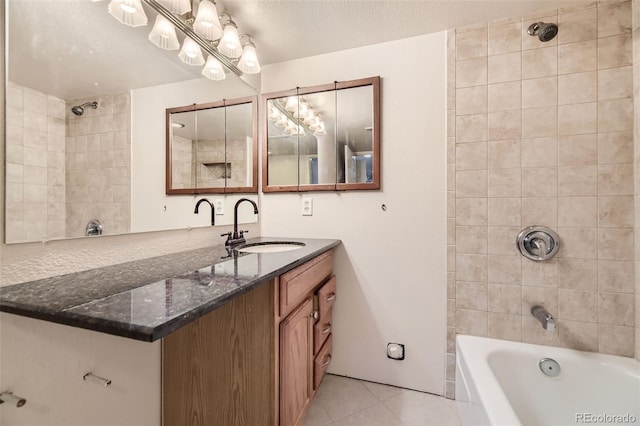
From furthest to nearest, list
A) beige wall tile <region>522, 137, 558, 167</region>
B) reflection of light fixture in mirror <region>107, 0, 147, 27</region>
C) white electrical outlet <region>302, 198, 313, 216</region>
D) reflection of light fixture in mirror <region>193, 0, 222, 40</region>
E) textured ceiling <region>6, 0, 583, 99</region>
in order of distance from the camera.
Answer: white electrical outlet <region>302, 198, 313, 216</region> → beige wall tile <region>522, 137, 558, 167</region> → reflection of light fixture in mirror <region>193, 0, 222, 40</region> → reflection of light fixture in mirror <region>107, 0, 147, 27</region> → textured ceiling <region>6, 0, 583, 99</region>

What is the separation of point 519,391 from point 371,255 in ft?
3.09

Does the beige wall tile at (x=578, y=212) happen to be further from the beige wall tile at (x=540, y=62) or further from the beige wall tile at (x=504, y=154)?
the beige wall tile at (x=540, y=62)

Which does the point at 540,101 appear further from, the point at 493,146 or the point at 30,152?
the point at 30,152

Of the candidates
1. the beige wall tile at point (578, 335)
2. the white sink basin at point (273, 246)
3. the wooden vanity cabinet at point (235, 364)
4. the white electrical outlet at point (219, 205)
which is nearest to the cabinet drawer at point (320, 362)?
the wooden vanity cabinet at point (235, 364)

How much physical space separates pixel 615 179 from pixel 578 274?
489 mm

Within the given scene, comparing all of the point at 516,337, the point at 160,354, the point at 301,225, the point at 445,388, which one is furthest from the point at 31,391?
the point at 516,337

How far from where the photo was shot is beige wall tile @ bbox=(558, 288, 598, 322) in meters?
1.29

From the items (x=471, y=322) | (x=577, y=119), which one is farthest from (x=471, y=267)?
(x=577, y=119)

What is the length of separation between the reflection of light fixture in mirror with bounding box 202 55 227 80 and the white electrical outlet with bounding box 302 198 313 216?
889 mm

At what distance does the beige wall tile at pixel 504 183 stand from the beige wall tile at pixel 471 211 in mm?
72

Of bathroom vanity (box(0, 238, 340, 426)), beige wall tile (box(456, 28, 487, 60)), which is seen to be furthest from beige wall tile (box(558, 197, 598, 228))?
bathroom vanity (box(0, 238, 340, 426))

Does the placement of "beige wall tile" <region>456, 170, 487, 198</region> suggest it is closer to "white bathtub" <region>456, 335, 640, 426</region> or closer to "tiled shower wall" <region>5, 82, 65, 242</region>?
"white bathtub" <region>456, 335, 640, 426</region>

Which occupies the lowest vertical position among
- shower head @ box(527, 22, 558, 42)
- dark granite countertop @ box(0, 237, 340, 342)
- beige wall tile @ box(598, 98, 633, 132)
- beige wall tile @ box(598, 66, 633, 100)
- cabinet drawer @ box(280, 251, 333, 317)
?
cabinet drawer @ box(280, 251, 333, 317)

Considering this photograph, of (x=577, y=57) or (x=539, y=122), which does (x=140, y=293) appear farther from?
(x=577, y=57)
